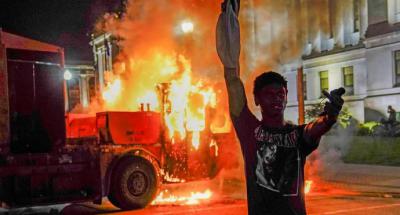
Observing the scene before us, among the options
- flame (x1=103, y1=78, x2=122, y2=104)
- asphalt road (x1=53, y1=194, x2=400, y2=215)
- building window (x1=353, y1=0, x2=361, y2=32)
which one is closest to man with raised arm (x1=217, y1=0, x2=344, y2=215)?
asphalt road (x1=53, y1=194, x2=400, y2=215)

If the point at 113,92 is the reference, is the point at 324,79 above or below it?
above

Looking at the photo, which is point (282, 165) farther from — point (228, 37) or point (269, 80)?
point (228, 37)

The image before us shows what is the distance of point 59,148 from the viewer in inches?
385

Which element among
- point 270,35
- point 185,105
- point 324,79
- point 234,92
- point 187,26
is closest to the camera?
point 234,92

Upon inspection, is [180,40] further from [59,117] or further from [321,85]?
[321,85]

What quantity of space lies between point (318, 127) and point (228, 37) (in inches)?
32.1

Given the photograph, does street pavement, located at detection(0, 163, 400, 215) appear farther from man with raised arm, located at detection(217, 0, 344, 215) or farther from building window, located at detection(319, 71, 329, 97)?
building window, located at detection(319, 71, 329, 97)

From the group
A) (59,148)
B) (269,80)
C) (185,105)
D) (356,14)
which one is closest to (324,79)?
(356,14)

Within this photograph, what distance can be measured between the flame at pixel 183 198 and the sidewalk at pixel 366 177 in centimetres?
365

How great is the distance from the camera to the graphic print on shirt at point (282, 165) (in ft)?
8.89

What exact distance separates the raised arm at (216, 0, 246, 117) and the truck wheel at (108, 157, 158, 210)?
24.4ft

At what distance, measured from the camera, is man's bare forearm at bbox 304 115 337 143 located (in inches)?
101

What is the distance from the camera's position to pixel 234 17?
10.3 feet

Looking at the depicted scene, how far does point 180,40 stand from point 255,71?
2.89 metres
